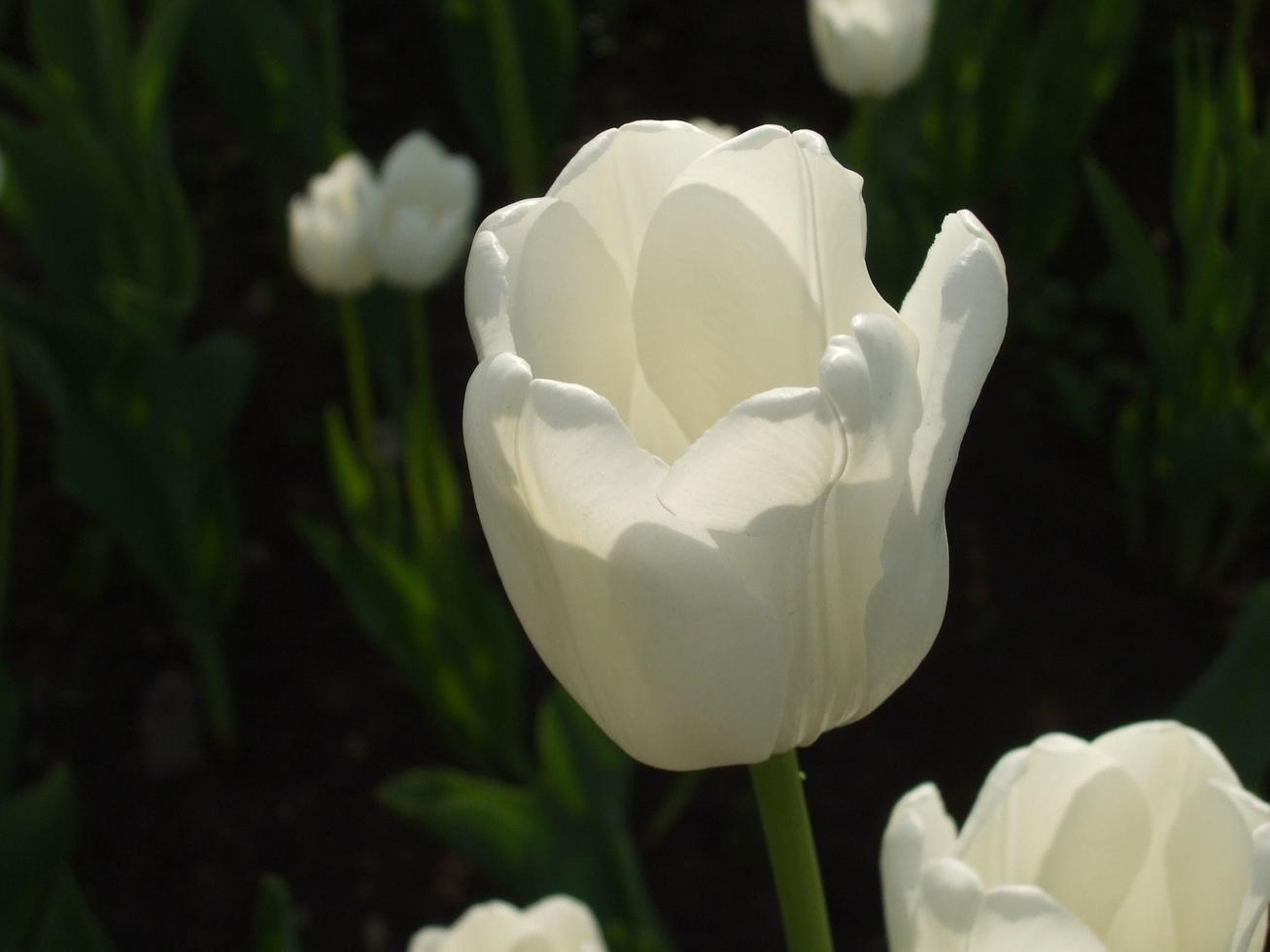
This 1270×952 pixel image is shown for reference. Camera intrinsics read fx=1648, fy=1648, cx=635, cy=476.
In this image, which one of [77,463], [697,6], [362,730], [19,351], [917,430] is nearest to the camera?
[917,430]

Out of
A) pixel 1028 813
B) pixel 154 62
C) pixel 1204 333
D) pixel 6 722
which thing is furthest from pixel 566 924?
pixel 154 62

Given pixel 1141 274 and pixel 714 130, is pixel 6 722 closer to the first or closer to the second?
pixel 714 130

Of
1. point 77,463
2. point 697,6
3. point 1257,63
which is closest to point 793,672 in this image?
point 77,463

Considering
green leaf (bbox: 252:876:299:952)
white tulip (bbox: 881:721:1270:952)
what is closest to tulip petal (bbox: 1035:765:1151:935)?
white tulip (bbox: 881:721:1270:952)

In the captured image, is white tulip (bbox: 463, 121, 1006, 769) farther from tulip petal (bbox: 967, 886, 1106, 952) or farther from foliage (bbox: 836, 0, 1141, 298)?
foliage (bbox: 836, 0, 1141, 298)

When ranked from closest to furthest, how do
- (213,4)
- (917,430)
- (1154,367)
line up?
(917,430)
(1154,367)
(213,4)

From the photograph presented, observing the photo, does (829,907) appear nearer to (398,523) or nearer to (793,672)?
(398,523)

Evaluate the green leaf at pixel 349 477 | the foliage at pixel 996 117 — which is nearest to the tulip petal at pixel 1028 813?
the green leaf at pixel 349 477
